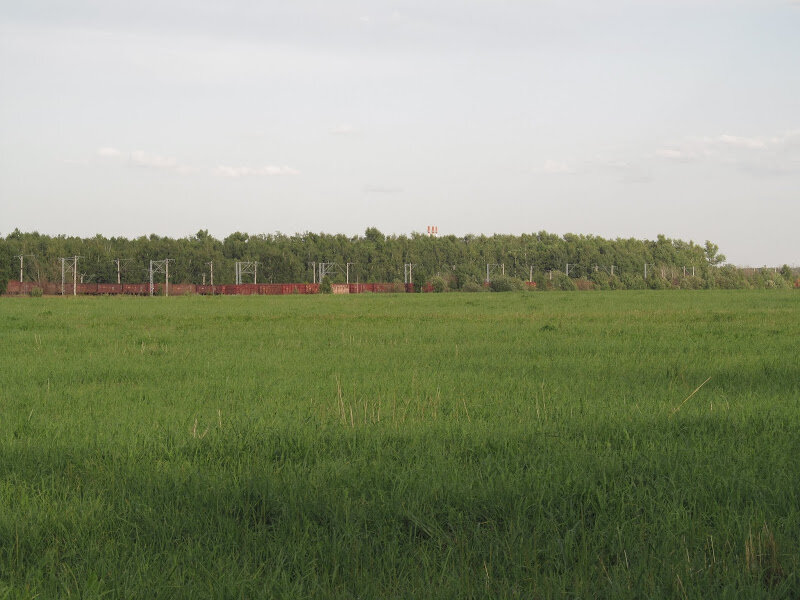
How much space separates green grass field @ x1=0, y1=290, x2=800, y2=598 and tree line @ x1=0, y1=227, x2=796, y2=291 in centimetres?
8899

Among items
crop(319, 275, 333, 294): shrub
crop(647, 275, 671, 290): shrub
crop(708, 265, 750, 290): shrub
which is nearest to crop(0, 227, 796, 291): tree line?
crop(647, 275, 671, 290): shrub

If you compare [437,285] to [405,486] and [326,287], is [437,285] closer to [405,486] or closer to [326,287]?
[326,287]

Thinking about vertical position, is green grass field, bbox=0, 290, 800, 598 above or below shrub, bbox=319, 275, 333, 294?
below

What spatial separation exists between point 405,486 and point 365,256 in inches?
5041

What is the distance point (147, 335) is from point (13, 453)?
10.2 metres

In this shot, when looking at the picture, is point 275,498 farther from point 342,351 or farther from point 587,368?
point 342,351

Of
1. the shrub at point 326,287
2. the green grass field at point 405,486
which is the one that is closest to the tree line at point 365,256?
the shrub at point 326,287

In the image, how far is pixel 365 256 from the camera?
431 ft

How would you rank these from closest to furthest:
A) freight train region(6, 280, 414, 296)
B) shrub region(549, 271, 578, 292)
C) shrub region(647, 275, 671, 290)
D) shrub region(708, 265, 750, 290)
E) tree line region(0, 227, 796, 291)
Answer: shrub region(708, 265, 750, 290)
freight train region(6, 280, 414, 296)
shrub region(647, 275, 671, 290)
shrub region(549, 271, 578, 292)
tree line region(0, 227, 796, 291)

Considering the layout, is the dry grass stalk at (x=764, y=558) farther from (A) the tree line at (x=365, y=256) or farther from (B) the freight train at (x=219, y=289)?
(A) the tree line at (x=365, y=256)

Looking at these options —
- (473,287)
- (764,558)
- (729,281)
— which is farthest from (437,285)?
(764,558)

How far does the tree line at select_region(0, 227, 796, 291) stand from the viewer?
110 m

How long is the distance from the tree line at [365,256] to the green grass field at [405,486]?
8899 cm

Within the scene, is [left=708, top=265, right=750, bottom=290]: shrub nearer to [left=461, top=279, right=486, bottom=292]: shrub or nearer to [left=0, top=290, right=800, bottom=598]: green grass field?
[left=461, top=279, right=486, bottom=292]: shrub
